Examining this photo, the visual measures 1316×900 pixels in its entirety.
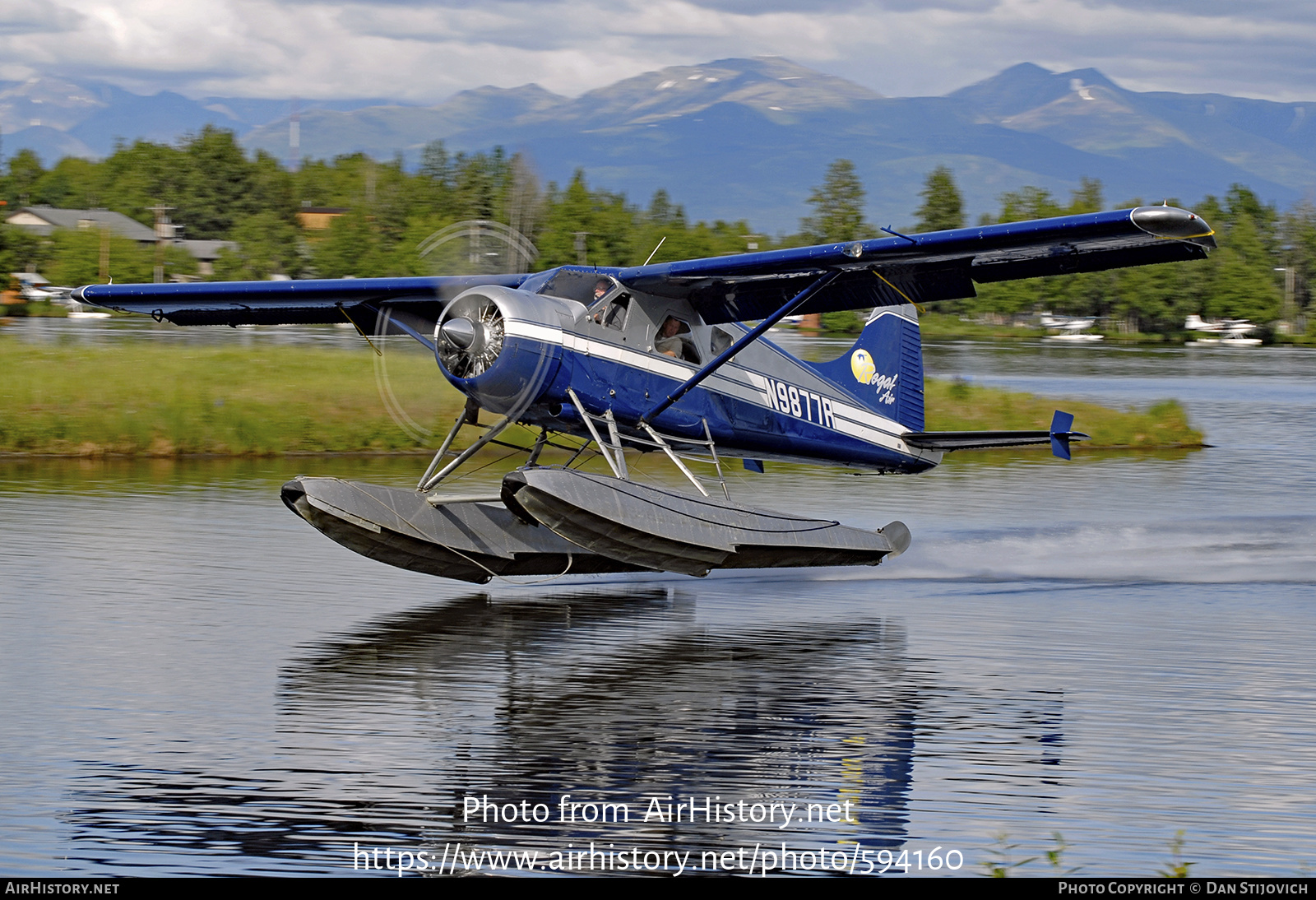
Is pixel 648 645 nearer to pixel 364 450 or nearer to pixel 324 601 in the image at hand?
pixel 324 601

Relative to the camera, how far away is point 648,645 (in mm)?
10211

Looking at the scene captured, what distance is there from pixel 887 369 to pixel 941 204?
101987 mm

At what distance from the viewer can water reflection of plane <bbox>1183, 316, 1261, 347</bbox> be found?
8888 cm

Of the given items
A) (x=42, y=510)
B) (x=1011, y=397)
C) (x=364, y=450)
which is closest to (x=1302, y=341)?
(x=1011, y=397)

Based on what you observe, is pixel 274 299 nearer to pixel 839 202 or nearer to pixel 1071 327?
pixel 1071 327

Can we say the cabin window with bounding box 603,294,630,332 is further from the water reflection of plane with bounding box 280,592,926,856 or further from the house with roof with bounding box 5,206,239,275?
the house with roof with bounding box 5,206,239,275

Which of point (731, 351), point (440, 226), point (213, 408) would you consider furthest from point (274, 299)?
point (440, 226)

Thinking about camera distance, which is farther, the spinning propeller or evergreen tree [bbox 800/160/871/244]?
evergreen tree [bbox 800/160/871/244]

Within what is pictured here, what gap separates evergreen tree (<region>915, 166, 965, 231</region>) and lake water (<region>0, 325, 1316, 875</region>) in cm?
9748

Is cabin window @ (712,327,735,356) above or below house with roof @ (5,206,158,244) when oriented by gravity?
below

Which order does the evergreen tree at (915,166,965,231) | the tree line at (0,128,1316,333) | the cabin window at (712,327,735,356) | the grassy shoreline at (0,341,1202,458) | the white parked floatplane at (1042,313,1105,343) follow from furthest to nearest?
the evergreen tree at (915,166,965,231) < the white parked floatplane at (1042,313,1105,343) < the tree line at (0,128,1316,333) < the grassy shoreline at (0,341,1202,458) < the cabin window at (712,327,735,356)

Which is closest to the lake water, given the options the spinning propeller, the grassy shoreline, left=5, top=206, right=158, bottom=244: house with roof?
the spinning propeller

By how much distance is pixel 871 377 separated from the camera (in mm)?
13898

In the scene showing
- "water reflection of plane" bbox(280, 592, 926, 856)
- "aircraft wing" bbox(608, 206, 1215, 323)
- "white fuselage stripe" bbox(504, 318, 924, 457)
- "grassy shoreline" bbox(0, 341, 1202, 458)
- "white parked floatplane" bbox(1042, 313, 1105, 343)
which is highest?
"white parked floatplane" bbox(1042, 313, 1105, 343)
